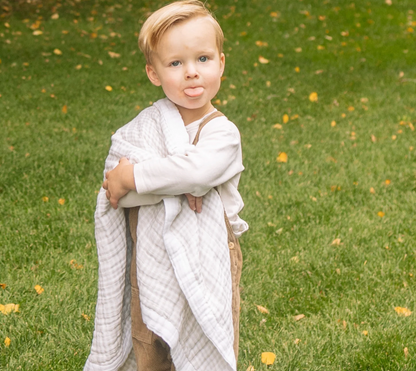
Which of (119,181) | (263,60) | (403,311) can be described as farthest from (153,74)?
(263,60)

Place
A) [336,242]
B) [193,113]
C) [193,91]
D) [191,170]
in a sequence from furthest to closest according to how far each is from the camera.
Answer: [336,242]
[193,113]
[193,91]
[191,170]

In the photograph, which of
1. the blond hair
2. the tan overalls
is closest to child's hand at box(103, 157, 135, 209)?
the tan overalls

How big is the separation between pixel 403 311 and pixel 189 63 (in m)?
1.95

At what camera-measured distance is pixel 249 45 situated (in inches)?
314

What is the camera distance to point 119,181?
166cm

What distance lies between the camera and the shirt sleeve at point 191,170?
1.59 meters

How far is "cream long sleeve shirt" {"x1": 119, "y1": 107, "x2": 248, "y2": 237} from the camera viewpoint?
1587 mm

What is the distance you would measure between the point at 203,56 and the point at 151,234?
1.83 feet

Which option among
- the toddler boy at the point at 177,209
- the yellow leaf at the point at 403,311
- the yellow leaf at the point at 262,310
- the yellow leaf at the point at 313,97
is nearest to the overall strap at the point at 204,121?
the toddler boy at the point at 177,209

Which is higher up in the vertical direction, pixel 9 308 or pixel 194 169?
pixel 194 169

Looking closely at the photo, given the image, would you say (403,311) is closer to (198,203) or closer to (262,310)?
(262,310)

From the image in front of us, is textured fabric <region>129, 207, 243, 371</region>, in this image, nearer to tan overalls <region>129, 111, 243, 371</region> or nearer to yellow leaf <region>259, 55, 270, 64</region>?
tan overalls <region>129, 111, 243, 371</region>

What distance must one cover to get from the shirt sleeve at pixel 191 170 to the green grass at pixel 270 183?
130 cm

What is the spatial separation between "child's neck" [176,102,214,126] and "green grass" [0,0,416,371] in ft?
4.36
